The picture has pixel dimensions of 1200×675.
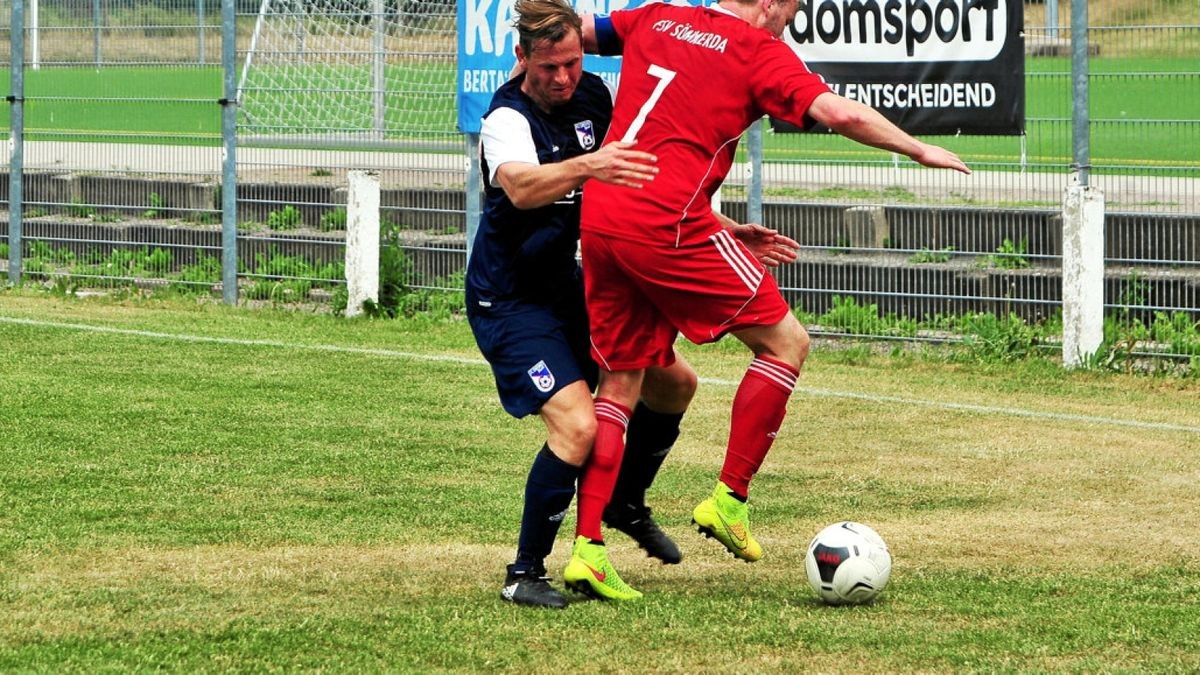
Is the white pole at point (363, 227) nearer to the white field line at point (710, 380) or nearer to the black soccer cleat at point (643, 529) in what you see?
the white field line at point (710, 380)

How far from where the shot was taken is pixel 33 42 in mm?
16312

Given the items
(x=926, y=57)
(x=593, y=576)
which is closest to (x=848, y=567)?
(x=593, y=576)

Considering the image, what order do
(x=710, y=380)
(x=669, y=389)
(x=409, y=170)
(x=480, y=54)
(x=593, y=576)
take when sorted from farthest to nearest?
(x=409, y=170), (x=480, y=54), (x=710, y=380), (x=669, y=389), (x=593, y=576)

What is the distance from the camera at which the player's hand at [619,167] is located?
17.3ft

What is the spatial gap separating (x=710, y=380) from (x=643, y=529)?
15.9ft

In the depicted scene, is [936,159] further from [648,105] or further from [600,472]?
[600,472]

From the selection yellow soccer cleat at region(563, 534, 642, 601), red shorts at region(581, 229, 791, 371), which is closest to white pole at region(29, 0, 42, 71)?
red shorts at region(581, 229, 791, 371)

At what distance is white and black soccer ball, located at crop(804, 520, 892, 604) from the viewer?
222 inches

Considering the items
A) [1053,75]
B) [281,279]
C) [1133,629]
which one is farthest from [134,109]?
[1133,629]

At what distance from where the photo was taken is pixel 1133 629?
17.6 ft

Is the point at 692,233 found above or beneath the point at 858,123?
beneath

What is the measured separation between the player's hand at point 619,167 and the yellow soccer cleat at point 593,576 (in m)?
1.20

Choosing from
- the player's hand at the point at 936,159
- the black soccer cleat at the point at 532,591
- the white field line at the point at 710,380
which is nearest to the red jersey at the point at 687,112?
the player's hand at the point at 936,159

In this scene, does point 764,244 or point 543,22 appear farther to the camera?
point 764,244
